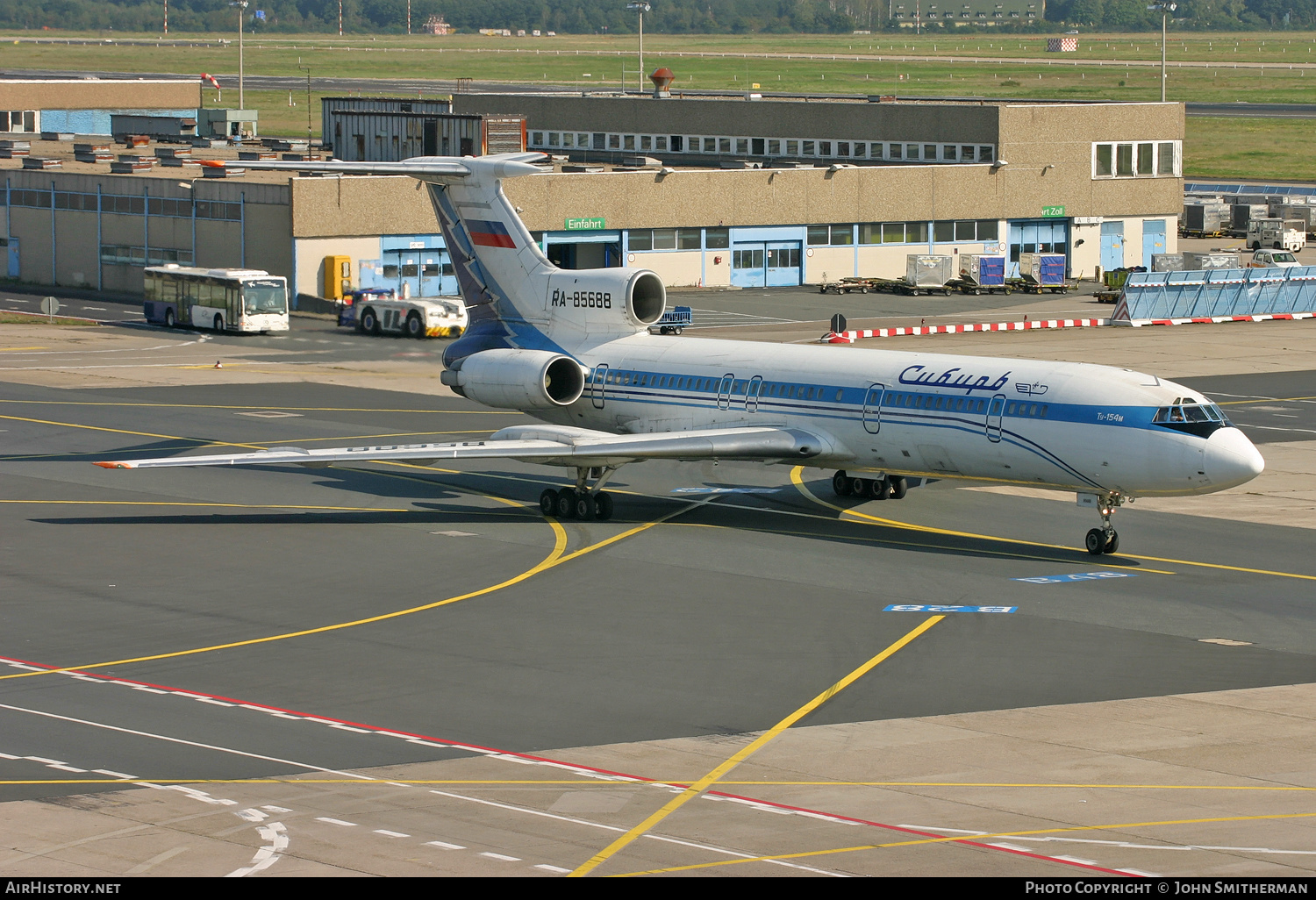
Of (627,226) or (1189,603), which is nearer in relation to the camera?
(1189,603)

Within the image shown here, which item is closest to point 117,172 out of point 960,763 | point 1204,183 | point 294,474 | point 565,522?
point 294,474

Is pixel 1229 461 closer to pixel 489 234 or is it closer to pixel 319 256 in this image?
pixel 489 234

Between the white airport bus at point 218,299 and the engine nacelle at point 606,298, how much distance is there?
119 ft

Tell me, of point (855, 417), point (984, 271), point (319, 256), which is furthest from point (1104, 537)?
point (984, 271)

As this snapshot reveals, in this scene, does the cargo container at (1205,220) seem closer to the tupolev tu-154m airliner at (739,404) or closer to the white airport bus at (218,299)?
the white airport bus at (218,299)

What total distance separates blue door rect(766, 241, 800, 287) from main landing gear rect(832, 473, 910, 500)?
191 feet

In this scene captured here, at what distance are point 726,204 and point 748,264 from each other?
4013 mm

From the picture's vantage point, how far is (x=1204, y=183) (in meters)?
155

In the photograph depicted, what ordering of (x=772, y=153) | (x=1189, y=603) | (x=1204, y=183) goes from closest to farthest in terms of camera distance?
(x=1189, y=603) → (x=772, y=153) → (x=1204, y=183)

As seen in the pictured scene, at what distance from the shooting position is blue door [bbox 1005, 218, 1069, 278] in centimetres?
10719

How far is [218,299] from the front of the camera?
8025 cm

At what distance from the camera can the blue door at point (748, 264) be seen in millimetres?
100750
